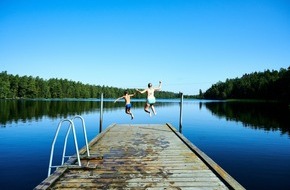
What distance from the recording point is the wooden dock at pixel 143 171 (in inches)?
253

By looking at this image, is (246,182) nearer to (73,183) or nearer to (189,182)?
(189,182)

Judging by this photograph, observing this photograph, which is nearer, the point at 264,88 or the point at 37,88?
the point at 264,88

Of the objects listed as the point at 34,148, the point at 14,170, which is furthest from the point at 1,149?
the point at 14,170

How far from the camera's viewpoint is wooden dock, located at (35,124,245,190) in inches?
253

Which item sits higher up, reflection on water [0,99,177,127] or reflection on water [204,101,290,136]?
reflection on water [0,99,177,127]

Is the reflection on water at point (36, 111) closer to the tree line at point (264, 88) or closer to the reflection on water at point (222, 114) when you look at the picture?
the reflection on water at point (222, 114)

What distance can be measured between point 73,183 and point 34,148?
1417 cm

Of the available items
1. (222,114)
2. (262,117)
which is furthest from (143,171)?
(222,114)

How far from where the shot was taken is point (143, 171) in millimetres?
7547

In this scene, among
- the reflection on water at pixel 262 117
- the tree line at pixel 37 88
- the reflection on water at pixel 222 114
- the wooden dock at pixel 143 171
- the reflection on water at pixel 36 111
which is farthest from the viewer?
the tree line at pixel 37 88

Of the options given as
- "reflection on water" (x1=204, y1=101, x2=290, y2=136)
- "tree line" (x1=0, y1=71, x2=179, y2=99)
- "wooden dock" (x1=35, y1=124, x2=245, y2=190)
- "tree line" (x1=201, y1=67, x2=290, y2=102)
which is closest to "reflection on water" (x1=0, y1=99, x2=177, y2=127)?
"wooden dock" (x1=35, y1=124, x2=245, y2=190)

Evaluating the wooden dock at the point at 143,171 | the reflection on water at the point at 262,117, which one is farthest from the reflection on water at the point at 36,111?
the reflection on water at the point at 262,117

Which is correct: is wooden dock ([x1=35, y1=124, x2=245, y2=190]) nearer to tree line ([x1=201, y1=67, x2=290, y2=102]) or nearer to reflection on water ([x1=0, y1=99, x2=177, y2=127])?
reflection on water ([x1=0, y1=99, x2=177, y2=127])

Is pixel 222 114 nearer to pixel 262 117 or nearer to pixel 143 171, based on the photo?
pixel 262 117
